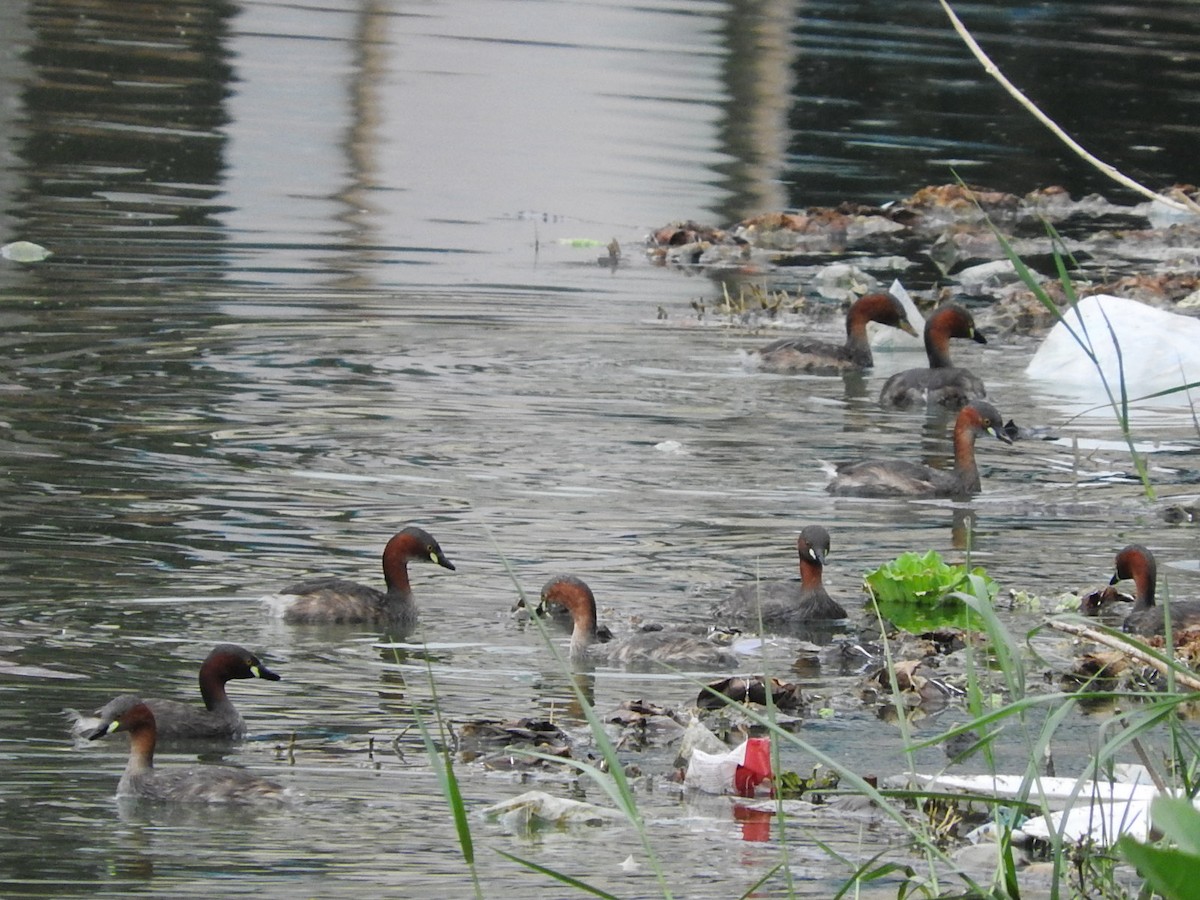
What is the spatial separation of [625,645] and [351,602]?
3.53 ft

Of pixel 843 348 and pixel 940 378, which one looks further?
pixel 843 348

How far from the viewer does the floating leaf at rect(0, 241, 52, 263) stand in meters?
16.4

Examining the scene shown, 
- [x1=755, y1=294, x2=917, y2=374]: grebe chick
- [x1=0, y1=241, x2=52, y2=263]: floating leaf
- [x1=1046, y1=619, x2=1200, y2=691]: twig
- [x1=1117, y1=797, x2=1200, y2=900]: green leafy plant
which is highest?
[x1=1117, y1=797, x2=1200, y2=900]: green leafy plant

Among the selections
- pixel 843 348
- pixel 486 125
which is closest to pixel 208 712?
pixel 843 348

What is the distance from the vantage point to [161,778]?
6.53 metres

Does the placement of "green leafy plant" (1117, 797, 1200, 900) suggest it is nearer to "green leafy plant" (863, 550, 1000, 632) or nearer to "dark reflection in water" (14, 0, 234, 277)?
"green leafy plant" (863, 550, 1000, 632)

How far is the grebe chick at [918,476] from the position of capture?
11266 millimetres

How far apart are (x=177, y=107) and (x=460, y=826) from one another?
794 inches

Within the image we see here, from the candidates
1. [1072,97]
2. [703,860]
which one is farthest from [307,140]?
[703,860]

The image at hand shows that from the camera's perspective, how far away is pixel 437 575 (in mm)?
9812

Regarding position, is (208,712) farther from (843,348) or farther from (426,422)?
(843,348)

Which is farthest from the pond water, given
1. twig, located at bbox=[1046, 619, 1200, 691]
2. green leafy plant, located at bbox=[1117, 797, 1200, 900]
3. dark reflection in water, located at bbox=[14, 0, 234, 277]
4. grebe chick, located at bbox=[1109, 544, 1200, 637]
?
green leafy plant, located at bbox=[1117, 797, 1200, 900]

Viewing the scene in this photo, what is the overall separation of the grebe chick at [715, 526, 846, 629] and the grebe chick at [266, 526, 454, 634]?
4.01ft

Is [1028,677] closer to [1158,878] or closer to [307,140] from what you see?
[1158,878]
